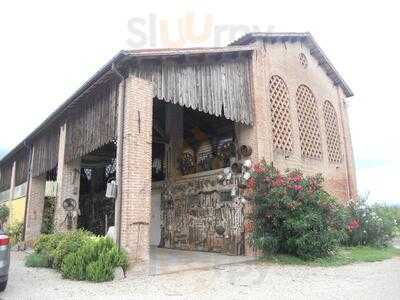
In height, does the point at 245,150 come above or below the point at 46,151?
below

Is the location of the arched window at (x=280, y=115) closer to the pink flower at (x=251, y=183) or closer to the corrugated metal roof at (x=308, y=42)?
the corrugated metal roof at (x=308, y=42)

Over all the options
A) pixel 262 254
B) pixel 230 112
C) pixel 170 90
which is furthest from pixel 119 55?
pixel 262 254

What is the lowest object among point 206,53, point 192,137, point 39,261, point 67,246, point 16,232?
point 39,261

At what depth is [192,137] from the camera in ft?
51.2

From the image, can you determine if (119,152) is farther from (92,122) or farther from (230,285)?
(230,285)

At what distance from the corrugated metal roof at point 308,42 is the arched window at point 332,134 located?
1.61 metres

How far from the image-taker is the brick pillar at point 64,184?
1327 centimetres

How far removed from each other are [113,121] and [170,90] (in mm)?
1761

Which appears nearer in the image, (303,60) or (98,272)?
(98,272)

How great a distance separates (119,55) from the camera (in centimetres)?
948

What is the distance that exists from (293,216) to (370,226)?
5.52 meters

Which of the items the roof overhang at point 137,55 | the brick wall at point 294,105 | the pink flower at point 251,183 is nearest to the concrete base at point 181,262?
the pink flower at point 251,183

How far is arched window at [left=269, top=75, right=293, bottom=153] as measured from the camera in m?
13.5

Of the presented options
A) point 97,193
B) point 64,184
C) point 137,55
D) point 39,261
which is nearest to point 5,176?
point 97,193
